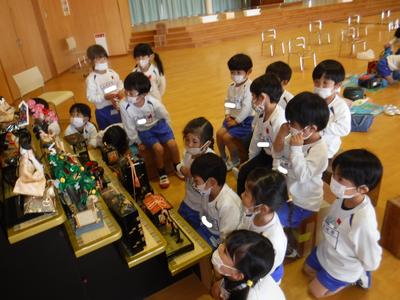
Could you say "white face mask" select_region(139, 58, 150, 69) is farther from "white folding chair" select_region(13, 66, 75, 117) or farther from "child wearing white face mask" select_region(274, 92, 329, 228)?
"child wearing white face mask" select_region(274, 92, 329, 228)

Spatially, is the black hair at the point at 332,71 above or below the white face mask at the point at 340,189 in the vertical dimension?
above

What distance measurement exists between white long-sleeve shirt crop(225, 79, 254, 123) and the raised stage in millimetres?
6970

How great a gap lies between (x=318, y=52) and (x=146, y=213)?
6.92 meters

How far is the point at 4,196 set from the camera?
1618mm

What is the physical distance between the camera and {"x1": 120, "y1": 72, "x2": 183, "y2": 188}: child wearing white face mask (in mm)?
3139

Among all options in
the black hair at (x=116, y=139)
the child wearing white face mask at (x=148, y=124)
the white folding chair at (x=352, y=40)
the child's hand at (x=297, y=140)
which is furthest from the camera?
the white folding chair at (x=352, y=40)

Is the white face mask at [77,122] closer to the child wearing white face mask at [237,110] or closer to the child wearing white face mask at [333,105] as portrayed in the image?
the child wearing white face mask at [237,110]

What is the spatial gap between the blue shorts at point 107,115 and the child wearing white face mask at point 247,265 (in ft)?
9.37

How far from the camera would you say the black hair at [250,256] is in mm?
1335

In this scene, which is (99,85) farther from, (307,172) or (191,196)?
(307,172)

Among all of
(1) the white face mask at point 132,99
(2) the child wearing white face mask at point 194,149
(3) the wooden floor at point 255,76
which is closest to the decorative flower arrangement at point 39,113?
(1) the white face mask at point 132,99

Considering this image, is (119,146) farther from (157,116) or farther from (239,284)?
(239,284)

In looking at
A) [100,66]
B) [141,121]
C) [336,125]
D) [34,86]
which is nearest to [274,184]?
[336,125]

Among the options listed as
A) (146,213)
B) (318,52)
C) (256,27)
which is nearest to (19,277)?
(146,213)
